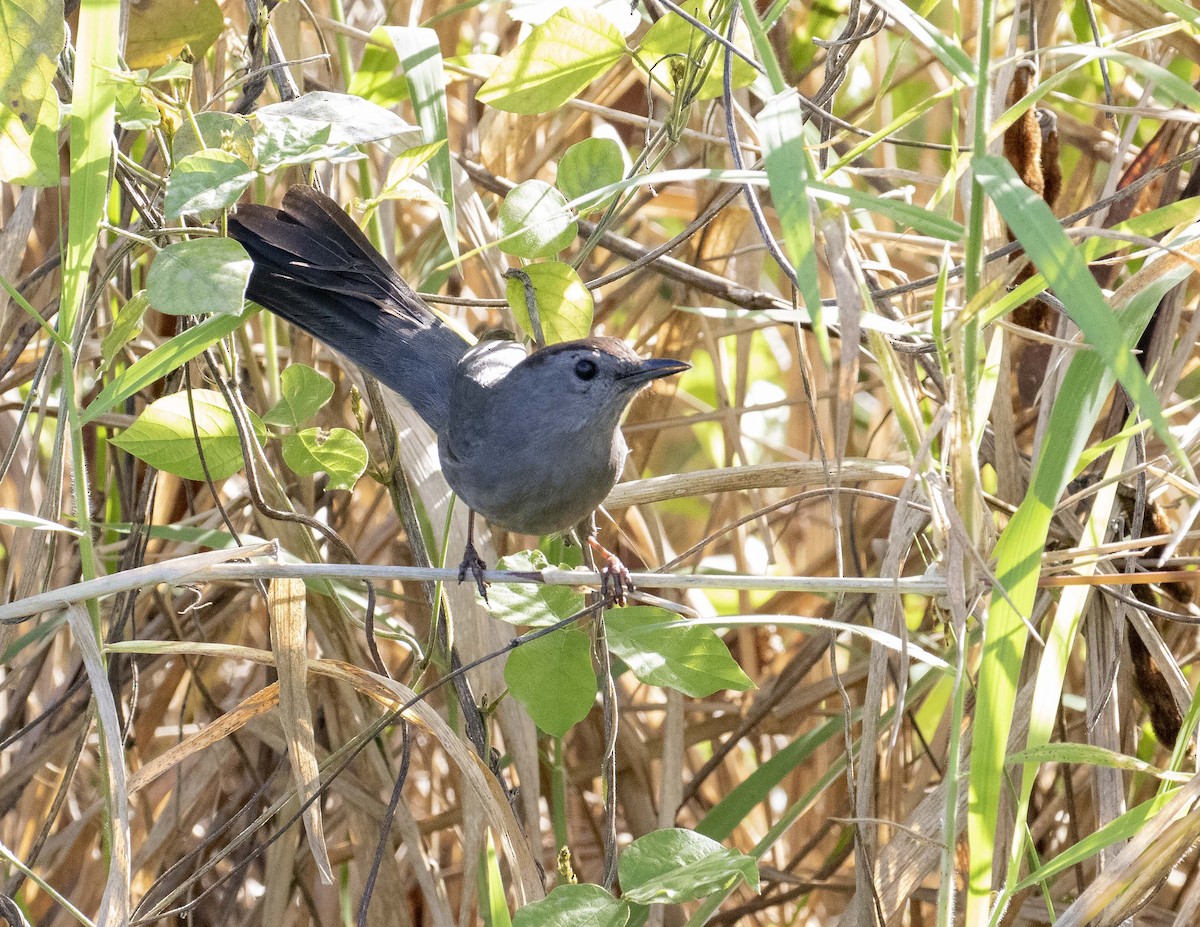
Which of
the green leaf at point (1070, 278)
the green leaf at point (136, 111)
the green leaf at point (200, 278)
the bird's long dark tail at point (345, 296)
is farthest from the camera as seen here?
the bird's long dark tail at point (345, 296)

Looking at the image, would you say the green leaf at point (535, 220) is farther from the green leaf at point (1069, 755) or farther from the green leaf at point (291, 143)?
the green leaf at point (1069, 755)

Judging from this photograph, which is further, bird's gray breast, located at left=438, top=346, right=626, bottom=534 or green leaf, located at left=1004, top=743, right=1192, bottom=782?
bird's gray breast, located at left=438, top=346, right=626, bottom=534

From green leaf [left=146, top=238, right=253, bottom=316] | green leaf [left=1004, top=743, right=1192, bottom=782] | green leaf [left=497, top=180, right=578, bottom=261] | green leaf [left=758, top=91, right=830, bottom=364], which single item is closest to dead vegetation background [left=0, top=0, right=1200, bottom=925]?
green leaf [left=1004, top=743, right=1192, bottom=782]

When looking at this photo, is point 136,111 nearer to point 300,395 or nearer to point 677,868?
point 300,395

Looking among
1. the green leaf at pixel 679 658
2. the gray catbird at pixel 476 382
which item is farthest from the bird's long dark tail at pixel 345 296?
the green leaf at pixel 679 658

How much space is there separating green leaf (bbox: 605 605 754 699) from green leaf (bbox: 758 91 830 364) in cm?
57

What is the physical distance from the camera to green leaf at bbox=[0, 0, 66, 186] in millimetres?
1398

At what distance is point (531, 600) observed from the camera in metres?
1.76

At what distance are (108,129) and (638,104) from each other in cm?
226

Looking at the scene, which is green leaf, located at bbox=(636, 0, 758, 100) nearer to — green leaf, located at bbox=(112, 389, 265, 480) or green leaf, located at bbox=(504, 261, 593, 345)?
green leaf, located at bbox=(504, 261, 593, 345)

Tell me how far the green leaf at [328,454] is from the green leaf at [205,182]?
484mm

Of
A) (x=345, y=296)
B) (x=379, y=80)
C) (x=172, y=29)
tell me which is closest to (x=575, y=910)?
(x=345, y=296)

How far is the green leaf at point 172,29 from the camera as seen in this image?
1.94m

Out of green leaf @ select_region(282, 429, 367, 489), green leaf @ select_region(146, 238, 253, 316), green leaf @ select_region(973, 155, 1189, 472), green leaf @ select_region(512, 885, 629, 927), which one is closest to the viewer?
green leaf @ select_region(973, 155, 1189, 472)
